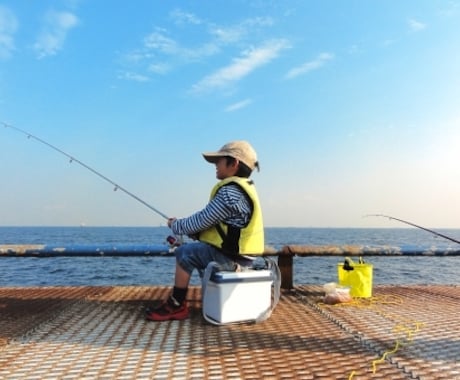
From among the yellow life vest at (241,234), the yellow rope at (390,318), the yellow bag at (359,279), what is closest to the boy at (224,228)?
the yellow life vest at (241,234)

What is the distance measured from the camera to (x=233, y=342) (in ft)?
10.9

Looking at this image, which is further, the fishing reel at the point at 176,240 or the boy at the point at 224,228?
the fishing reel at the point at 176,240

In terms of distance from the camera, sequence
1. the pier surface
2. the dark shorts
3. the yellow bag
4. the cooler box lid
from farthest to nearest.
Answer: the yellow bag < the dark shorts < the cooler box lid < the pier surface

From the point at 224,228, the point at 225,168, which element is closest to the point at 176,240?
the point at 224,228

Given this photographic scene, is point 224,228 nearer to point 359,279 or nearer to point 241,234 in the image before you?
point 241,234

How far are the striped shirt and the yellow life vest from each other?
4 cm

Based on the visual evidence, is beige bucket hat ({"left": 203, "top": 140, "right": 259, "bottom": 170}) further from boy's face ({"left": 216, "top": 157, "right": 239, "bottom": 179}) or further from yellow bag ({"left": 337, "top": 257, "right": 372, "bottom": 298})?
yellow bag ({"left": 337, "top": 257, "right": 372, "bottom": 298})

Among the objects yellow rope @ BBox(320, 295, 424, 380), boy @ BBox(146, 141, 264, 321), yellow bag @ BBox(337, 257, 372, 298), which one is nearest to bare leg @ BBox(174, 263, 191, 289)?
boy @ BBox(146, 141, 264, 321)

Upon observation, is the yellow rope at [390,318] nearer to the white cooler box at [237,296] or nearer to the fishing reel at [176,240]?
the white cooler box at [237,296]

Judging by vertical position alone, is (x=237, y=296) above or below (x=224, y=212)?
below

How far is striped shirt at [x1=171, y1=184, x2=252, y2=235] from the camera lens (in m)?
3.91

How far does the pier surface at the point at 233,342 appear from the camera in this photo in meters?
2.71

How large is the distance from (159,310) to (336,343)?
163 centimetres

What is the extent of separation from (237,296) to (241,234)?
21.5 inches
